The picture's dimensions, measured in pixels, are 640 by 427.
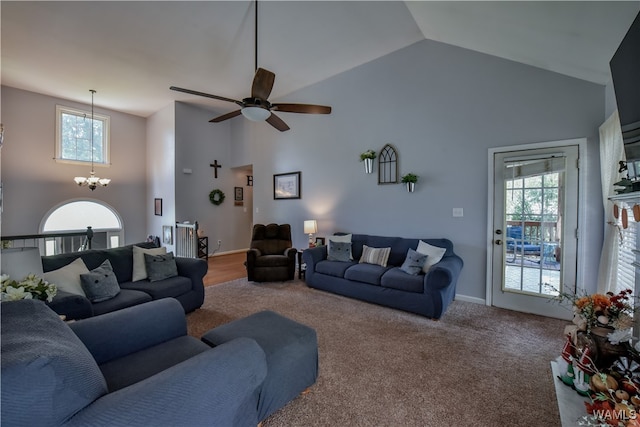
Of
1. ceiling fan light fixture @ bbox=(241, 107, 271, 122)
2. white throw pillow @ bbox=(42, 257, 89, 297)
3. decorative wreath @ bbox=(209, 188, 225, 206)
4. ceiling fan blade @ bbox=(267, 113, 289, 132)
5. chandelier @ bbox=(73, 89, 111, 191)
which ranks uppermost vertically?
ceiling fan blade @ bbox=(267, 113, 289, 132)

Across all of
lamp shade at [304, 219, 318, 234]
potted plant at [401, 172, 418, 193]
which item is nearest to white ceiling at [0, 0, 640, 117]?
potted plant at [401, 172, 418, 193]

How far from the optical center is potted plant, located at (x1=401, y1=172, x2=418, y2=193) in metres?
3.91

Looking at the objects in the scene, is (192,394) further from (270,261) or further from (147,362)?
(270,261)

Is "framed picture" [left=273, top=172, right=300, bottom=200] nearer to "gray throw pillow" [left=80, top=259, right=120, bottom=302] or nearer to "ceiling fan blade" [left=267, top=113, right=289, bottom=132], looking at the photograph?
"ceiling fan blade" [left=267, top=113, right=289, bottom=132]

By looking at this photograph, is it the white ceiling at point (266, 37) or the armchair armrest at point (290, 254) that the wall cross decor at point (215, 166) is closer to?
the white ceiling at point (266, 37)

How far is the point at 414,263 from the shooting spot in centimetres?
338

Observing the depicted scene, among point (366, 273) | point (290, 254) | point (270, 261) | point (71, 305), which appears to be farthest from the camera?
point (290, 254)

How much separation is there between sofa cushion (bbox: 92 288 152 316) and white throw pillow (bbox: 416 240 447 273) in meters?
3.15

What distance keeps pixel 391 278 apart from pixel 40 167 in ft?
23.6

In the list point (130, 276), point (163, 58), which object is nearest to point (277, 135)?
point (163, 58)

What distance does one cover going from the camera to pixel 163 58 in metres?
4.25

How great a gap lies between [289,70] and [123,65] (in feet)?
8.99

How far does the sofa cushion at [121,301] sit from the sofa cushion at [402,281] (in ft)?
8.73

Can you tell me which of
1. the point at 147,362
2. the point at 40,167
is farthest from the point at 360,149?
the point at 40,167
